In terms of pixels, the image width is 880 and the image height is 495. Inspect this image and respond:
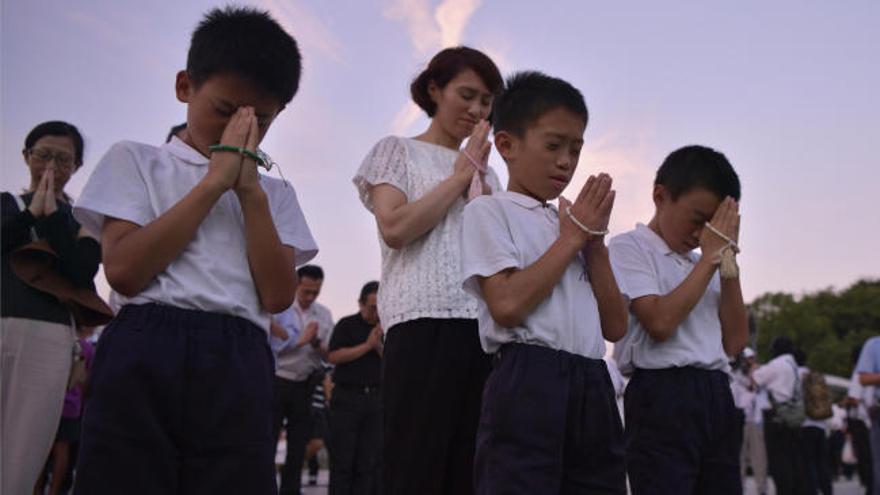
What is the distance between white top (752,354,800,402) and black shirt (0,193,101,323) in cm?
879

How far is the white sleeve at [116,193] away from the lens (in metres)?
2.26

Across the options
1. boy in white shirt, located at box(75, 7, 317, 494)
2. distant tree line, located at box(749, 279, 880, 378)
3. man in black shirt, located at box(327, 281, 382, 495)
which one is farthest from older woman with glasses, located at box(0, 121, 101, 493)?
distant tree line, located at box(749, 279, 880, 378)

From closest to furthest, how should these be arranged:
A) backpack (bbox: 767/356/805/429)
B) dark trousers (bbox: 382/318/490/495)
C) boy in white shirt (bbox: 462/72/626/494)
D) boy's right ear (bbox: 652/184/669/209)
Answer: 1. boy in white shirt (bbox: 462/72/626/494)
2. dark trousers (bbox: 382/318/490/495)
3. boy's right ear (bbox: 652/184/669/209)
4. backpack (bbox: 767/356/805/429)

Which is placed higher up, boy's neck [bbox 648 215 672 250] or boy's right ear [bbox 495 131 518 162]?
boy's right ear [bbox 495 131 518 162]

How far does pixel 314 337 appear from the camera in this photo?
8375mm

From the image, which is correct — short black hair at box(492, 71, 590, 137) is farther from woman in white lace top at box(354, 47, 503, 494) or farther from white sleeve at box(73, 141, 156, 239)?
white sleeve at box(73, 141, 156, 239)

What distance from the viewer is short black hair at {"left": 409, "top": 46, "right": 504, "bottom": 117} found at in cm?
350

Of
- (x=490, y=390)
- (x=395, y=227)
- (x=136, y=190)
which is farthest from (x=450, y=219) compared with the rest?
(x=136, y=190)

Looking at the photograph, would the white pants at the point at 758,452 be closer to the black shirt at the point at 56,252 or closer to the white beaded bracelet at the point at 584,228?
the black shirt at the point at 56,252

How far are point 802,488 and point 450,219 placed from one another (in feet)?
27.4

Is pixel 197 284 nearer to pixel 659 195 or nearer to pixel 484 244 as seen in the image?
pixel 484 244

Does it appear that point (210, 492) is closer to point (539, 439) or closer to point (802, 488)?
point (539, 439)

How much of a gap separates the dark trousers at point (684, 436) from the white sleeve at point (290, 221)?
61.9 inches

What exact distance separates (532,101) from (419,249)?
2.29 feet
